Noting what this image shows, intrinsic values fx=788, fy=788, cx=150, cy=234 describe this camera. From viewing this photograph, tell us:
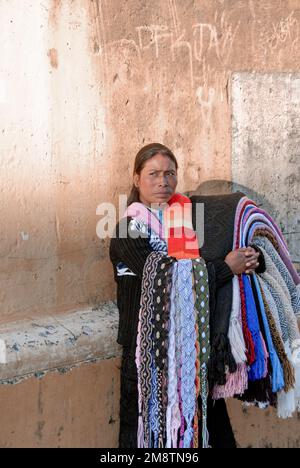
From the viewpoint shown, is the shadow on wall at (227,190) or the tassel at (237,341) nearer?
the tassel at (237,341)

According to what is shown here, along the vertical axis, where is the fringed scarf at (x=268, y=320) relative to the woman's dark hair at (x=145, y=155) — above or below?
below

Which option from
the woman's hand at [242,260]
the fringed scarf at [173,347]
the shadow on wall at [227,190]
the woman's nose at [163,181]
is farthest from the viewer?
the shadow on wall at [227,190]

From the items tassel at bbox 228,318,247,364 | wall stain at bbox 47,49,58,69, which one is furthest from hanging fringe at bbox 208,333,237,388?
wall stain at bbox 47,49,58,69

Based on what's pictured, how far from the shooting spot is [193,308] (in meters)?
3.20

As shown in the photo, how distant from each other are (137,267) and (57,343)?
0.49 meters

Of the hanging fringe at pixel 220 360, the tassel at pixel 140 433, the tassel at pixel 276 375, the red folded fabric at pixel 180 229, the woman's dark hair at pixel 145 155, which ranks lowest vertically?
the tassel at pixel 140 433

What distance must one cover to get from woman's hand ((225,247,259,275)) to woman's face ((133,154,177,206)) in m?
0.41

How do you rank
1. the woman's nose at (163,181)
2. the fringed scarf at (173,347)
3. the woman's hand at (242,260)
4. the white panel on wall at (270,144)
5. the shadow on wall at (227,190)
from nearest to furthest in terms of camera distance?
the fringed scarf at (173,347) → the woman's hand at (242,260) → the woman's nose at (163,181) → the shadow on wall at (227,190) → the white panel on wall at (270,144)

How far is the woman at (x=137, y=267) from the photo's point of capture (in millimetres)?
3312

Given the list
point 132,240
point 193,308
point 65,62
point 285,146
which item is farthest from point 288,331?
point 65,62

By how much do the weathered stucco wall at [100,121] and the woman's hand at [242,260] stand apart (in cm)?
69

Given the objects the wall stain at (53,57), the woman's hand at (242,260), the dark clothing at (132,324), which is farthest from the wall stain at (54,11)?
the woman's hand at (242,260)

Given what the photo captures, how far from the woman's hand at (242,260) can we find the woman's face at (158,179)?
0.41 meters

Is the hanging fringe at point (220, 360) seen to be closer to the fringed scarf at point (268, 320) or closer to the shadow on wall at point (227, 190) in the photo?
the fringed scarf at point (268, 320)
